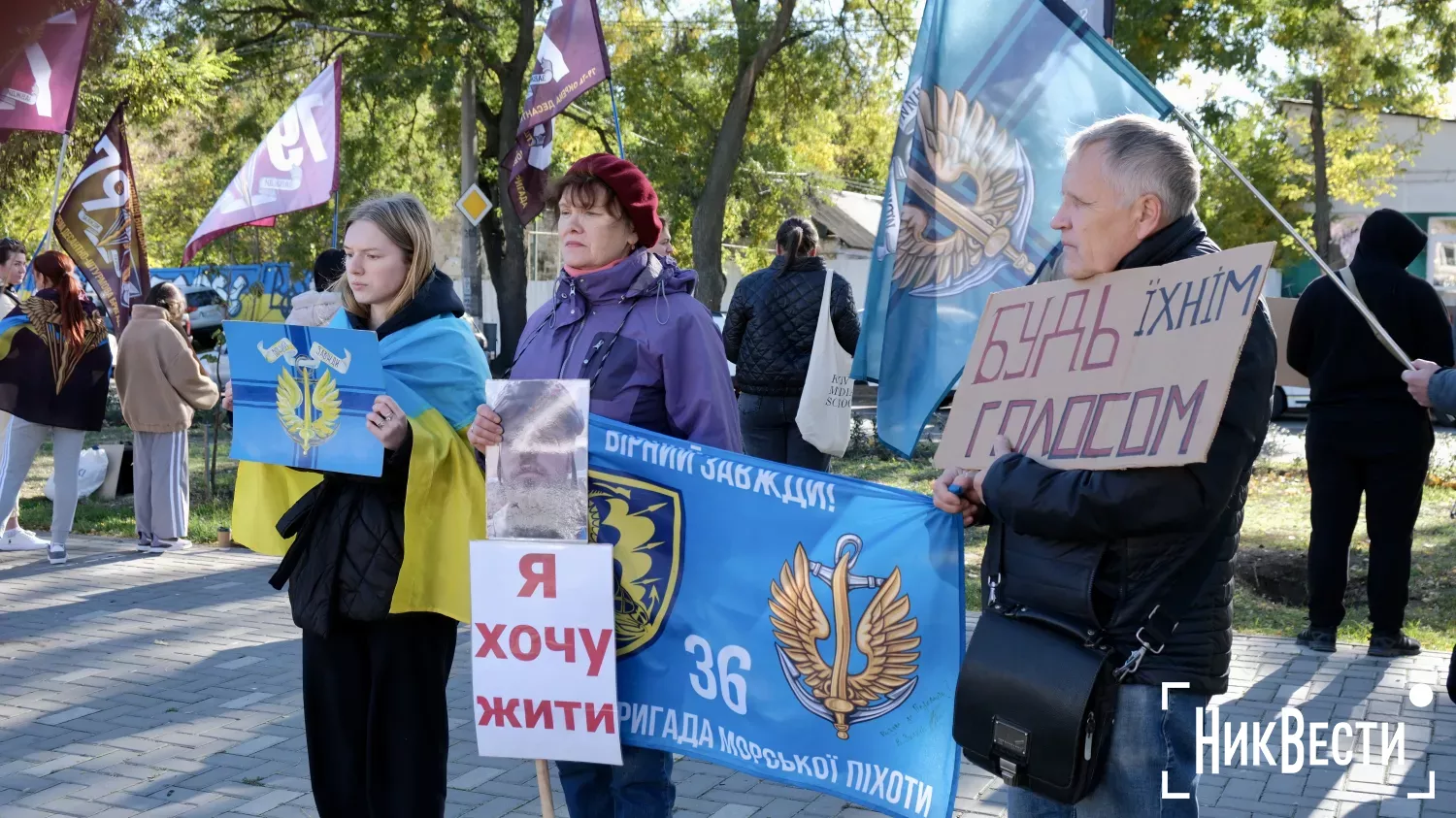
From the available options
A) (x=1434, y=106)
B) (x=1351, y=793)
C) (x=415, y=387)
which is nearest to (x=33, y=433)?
(x=415, y=387)

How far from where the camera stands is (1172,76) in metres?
16.3

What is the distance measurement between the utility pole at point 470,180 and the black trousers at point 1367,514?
20.9 metres

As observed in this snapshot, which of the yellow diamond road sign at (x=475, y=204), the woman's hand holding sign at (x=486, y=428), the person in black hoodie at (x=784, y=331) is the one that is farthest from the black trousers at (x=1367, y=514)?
the yellow diamond road sign at (x=475, y=204)

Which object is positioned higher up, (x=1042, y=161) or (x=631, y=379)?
(x=1042, y=161)

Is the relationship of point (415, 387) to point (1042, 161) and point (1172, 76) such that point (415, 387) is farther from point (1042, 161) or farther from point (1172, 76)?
point (1172, 76)

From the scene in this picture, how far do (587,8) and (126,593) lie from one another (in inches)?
181

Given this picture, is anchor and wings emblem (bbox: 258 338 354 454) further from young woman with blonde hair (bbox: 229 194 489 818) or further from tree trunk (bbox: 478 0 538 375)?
tree trunk (bbox: 478 0 538 375)

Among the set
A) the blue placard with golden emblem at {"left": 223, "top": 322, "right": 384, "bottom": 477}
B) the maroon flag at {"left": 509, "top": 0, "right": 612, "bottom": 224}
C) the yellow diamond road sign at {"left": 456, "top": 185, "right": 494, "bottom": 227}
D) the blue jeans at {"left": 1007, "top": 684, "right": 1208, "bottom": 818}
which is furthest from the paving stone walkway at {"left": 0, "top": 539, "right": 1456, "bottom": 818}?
the yellow diamond road sign at {"left": 456, "top": 185, "right": 494, "bottom": 227}

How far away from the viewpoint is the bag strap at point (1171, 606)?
266 cm

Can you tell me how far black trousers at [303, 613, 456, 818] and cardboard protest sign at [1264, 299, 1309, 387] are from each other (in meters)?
4.75

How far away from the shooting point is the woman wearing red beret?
12.1ft

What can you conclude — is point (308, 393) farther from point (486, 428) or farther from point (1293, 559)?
point (1293, 559)

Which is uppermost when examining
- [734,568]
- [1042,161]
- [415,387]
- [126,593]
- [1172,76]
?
[1172,76]

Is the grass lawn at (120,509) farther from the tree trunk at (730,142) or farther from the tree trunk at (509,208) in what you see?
the tree trunk at (509,208)
